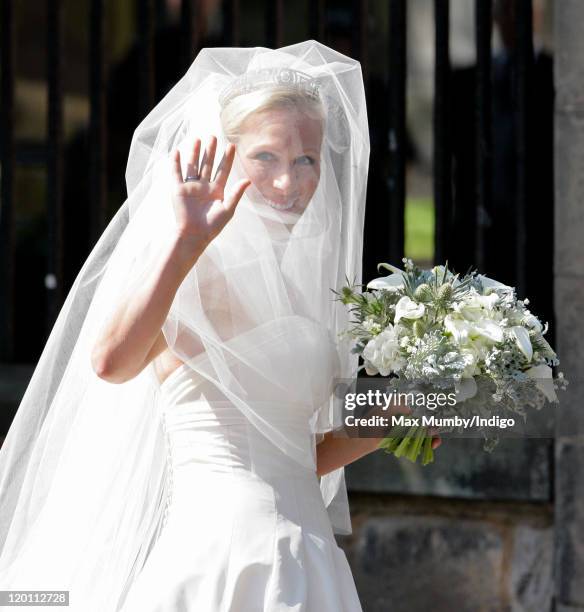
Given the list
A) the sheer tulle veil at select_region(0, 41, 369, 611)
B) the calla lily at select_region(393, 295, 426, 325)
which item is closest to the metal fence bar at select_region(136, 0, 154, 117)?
the sheer tulle veil at select_region(0, 41, 369, 611)

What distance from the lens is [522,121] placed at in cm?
405

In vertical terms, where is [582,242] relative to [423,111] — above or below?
below

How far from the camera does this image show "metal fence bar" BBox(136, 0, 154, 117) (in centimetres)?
430

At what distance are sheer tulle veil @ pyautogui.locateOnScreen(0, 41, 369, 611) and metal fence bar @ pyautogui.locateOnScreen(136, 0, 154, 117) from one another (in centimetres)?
172

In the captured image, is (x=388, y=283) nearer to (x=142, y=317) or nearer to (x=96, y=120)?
(x=142, y=317)

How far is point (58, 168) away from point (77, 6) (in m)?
Result: 0.64

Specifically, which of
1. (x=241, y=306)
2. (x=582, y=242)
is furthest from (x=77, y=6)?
(x=241, y=306)

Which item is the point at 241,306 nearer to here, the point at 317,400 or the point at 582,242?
the point at 317,400

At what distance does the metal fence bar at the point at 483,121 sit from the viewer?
4094 mm

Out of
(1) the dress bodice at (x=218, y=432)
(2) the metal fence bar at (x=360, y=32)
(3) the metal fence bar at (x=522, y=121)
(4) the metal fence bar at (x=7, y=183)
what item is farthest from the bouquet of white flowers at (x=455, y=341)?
(4) the metal fence bar at (x=7, y=183)

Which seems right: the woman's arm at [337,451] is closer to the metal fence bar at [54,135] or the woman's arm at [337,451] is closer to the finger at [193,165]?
the finger at [193,165]

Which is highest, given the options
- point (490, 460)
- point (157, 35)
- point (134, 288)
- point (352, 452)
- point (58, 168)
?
point (157, 35)

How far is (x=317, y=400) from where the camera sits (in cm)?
238

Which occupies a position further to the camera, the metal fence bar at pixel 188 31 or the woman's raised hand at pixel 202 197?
the metal fence bar at pixel 188 31
